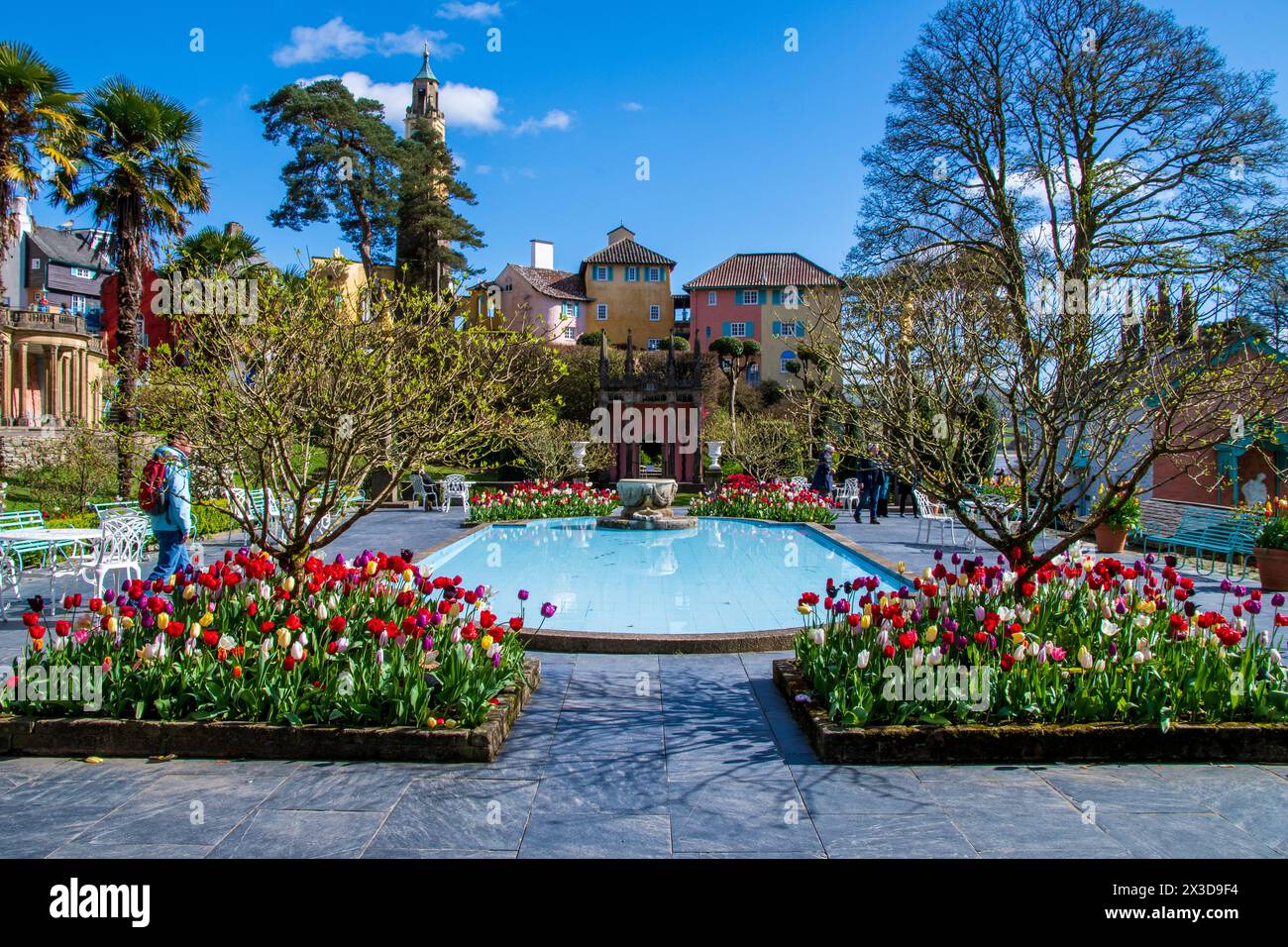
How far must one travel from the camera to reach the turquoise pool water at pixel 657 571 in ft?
31.1

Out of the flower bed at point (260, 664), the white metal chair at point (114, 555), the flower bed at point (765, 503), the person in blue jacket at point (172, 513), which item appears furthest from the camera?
the flower bed at point (765, 503)

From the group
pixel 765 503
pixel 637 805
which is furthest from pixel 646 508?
pixel 637 805

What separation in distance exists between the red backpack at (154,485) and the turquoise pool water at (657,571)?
9.27ft

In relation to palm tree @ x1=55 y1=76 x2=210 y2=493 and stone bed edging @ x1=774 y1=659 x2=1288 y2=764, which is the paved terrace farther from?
palm tree @ x1=55 y1=76 x2=210 y2=493

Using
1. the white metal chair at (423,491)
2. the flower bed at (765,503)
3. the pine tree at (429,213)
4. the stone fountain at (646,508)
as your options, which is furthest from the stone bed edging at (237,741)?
the pine tree at (429,213)

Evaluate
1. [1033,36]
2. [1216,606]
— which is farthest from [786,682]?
[1033,36]

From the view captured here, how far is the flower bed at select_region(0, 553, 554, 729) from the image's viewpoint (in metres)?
4.96

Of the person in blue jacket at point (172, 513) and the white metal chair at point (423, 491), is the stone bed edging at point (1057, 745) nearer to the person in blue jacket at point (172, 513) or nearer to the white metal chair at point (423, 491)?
the person in blue jacket at point (172, 513)

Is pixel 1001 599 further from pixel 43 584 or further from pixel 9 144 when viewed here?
pixel 9 144

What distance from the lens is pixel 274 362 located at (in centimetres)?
634

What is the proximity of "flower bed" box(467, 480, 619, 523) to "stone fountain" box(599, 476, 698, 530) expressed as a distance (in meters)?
1.65

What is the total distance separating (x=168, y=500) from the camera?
848 cm

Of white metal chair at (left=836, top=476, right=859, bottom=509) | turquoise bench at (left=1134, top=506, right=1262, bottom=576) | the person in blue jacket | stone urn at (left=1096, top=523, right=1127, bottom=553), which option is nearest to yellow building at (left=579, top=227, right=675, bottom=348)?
white metal chair at (left=836, top=476, right=859, bottom=509)

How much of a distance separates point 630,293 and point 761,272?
9.82 meters
